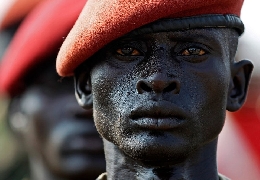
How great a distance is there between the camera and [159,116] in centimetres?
318

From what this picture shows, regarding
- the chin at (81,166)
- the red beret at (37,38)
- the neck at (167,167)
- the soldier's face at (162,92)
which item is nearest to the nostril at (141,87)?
the soldier's face at (162,92)

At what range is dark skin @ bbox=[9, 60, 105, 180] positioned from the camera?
5.26 m

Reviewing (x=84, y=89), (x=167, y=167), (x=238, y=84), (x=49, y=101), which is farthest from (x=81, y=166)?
(x=167, y=167)

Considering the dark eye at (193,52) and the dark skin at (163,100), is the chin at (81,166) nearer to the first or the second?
the dark skin at (163,100)

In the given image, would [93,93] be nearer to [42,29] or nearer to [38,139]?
[42,29]

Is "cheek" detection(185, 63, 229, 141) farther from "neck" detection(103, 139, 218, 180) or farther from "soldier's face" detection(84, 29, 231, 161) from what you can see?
"neck" detection(103, 139, 218, 180)

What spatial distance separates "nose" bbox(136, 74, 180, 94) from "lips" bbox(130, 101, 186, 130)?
4 centimetres

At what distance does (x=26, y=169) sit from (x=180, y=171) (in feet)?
10.4

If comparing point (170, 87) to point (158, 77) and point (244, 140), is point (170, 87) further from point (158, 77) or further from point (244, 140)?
point (244, 140)

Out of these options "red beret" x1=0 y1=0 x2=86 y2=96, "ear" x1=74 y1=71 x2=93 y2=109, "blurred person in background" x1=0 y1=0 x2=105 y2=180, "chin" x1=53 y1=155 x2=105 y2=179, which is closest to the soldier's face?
"ear" x1=74 y1=71 x2=93 y2=109

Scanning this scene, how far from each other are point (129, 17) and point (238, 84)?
1.94 ft

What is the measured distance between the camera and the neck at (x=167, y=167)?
333 centimetres

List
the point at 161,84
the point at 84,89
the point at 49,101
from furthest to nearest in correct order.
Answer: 1. the point at 49,101
2. the point at 84,89
3. the point at 161,84

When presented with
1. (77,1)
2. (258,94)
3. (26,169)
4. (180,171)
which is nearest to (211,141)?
(180,171)
